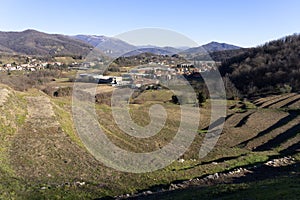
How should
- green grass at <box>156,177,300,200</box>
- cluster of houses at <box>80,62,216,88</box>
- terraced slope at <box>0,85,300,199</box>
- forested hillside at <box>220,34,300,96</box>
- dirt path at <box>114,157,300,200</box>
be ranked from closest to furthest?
green grass at <box>156,177,300,200</box> → terraced slope at <box>0,85,300,199</box> → dirt path at <box>114,157,300,200</box> → forested hillside at <box>220,34,300,96</box> → cluster of houses at <box>80,62,216,88</box>

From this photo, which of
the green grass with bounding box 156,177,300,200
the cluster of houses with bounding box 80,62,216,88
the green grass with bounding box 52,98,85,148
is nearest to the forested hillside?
the cluster of houses with bounding box 80,62,216,88

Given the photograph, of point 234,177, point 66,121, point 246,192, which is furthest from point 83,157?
point 246,192

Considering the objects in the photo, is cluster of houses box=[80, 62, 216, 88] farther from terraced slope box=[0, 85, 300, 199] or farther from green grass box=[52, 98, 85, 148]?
terraced slope box=[0, 85, 300, 199]

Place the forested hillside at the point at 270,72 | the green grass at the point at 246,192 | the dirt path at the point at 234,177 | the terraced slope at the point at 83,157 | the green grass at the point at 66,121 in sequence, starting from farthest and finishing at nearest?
the forested hillside at the point at 270,72, the green grass at the point at 66,121, the dirt path at the point at 234,177, the terraced slope at the point at 83,157, the green grass at the point at 246,192

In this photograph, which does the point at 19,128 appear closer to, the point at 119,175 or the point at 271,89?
the point at 119,175

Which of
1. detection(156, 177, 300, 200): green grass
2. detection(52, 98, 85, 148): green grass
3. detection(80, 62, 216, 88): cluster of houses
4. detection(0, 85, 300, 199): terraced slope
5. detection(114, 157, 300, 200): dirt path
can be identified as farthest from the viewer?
detection(80, 62, 216, 88): cluster of houses

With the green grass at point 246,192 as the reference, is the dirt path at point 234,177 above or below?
below

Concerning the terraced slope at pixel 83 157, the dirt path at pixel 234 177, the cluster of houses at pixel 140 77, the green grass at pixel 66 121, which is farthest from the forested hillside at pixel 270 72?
the green grass at pixel 66 121

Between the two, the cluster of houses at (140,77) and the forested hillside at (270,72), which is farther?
the cluster of houses at (140,77)

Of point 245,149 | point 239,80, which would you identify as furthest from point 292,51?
point 245,149

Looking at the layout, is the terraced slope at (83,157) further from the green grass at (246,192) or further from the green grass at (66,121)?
the green grass at (246,192)

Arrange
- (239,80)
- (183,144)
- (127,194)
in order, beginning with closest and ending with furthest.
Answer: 1. (127,194)
2. (183,144)
3. (239,80)

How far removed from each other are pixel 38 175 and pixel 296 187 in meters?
15.7

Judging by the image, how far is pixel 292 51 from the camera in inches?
5143
